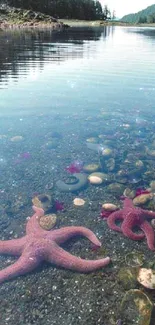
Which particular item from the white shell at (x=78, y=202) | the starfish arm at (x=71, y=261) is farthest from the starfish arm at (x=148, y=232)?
the white shell at (x=78, y=202)

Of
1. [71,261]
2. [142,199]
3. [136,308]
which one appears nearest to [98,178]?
[142,199]

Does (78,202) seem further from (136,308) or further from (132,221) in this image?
(136,308)

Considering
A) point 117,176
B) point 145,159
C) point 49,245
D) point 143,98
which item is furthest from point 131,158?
point 143,98

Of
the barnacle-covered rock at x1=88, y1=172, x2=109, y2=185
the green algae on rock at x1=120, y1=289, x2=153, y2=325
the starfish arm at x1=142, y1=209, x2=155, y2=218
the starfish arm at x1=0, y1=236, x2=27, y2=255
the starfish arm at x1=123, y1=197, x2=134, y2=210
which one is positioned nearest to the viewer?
the green algae on rock at x1=120, y1=289, x2=153, y2=325

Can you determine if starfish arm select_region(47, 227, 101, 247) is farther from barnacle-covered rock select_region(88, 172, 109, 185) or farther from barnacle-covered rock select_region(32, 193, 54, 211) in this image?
barnacle-covered rock select_region(88, 172, 109, 185)

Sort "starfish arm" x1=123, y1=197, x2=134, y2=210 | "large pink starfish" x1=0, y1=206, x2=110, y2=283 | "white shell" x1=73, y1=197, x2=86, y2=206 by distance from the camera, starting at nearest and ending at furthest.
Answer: "large pink starfish" x1=0, y1=206, x2=110, y2=283 → "starfish arm" x1=123, y1=197, x2=134, y2=210 → "white shell" x1=73, y1=197, x2=86, y2=206

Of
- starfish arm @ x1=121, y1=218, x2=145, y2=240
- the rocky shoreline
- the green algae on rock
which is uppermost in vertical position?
the rocky shoreline

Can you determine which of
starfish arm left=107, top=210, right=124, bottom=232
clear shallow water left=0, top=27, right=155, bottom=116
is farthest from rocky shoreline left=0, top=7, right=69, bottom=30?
starfish arm left=107, top=210, right=124, bottom=232
